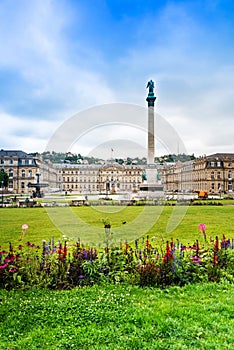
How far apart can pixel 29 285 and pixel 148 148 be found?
34.7m

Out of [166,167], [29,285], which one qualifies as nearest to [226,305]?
[29,285]

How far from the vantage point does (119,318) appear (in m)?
4.56

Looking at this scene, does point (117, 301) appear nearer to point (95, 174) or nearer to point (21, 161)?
point (21, 161)

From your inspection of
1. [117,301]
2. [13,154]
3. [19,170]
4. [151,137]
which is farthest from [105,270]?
[13,154]

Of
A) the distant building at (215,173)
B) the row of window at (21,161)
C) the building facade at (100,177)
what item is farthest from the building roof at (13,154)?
the distant building at (215,173)

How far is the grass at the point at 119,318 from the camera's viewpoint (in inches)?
155

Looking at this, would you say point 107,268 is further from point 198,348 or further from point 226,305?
point 198,348

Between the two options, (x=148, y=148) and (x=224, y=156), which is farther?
(x=224, y=156)

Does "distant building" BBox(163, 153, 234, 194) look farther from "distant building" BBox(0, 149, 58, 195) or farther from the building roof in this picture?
the building roof

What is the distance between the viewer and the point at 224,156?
8069cm

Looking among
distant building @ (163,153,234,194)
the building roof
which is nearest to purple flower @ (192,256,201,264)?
distant building @ (163,153,234,194)

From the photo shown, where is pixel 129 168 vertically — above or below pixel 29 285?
above

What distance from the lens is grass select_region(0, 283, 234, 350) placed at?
393 cm

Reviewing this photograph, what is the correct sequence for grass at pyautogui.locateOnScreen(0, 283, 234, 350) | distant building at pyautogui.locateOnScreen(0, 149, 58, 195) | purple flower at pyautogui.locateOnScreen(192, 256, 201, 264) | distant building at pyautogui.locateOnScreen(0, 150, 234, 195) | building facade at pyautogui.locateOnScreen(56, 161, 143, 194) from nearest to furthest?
grass at pyautogui.locateOnScreen(0, 283, 234, 350) → purple flower at pyautogui.locateOnScreen(192, 256, 201, 264) → distant building at pyautogui.locateOnScreen(0, 150, 234, 195) → distant building at pyautogui.locateOnScreen(0, 149, 58, 195) → building facade at pyautogui.locateOnScreen(56, 161, 143, 194)
